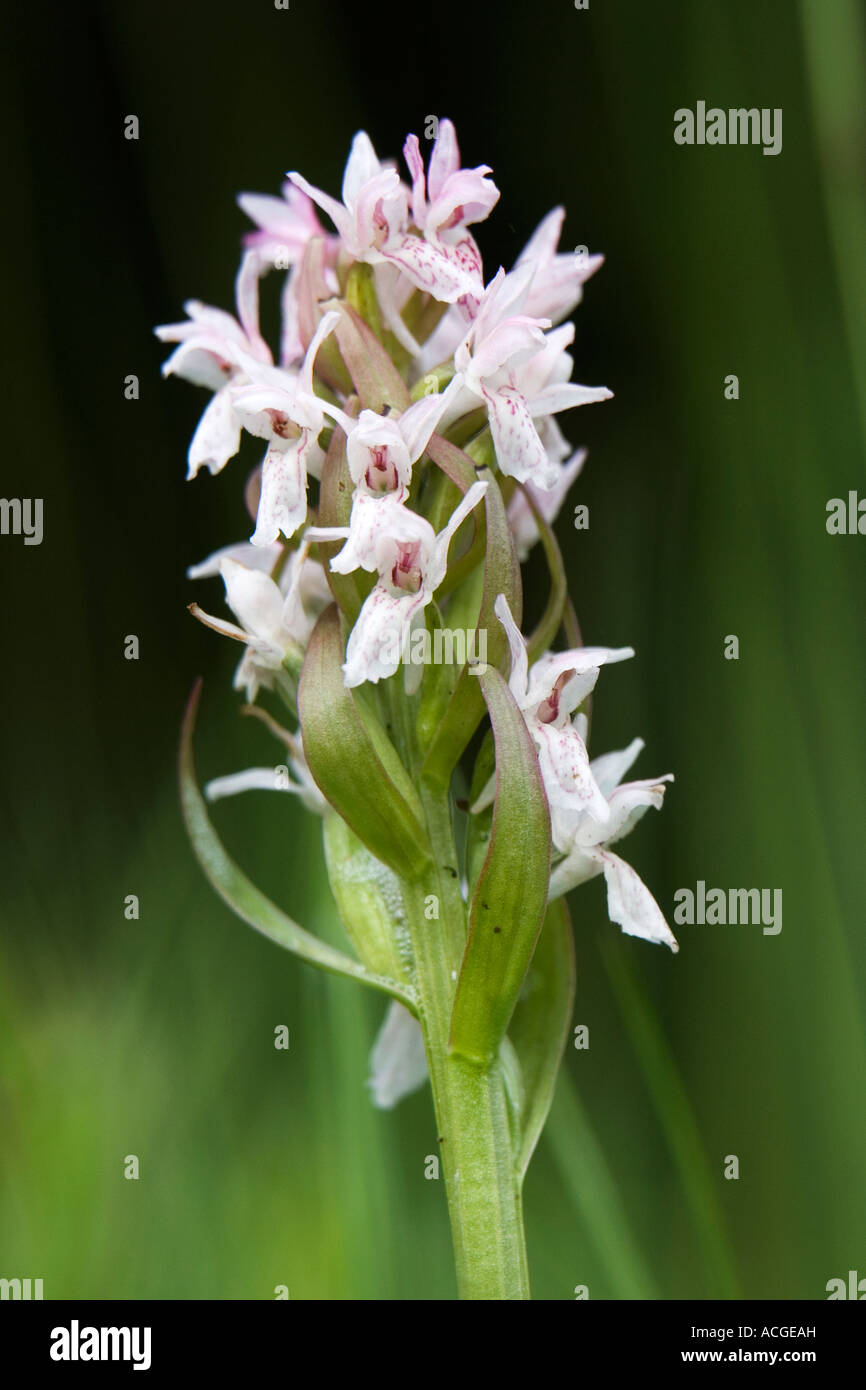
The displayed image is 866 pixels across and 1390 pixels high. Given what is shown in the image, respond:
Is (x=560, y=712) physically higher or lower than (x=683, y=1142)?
higher

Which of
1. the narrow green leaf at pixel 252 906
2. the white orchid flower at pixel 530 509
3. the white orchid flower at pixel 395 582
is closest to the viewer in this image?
the white orchid flower at pixel 395 582

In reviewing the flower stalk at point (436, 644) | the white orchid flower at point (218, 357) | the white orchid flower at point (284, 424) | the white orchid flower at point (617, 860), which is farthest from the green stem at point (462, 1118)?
the white orchid flower at point (218, 357)

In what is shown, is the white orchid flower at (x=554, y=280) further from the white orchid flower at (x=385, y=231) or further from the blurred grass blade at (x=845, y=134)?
the blurred grass blade at (x=845, y=134)

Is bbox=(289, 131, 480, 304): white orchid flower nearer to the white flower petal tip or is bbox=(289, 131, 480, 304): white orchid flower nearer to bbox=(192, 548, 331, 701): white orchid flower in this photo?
bbox=(192, 548, 331, 701): white orchid flower

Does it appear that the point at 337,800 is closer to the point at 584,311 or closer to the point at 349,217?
the point at 349,217

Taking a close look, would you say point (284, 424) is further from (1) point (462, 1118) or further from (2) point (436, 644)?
(1) point (462, 1118)

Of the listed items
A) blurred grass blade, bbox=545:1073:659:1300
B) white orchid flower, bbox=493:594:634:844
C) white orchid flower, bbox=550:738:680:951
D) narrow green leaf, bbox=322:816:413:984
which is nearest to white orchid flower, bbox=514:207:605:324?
white orchid flower, bbox=493:594:634:844

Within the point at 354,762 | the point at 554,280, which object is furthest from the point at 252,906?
the point at 554,280
